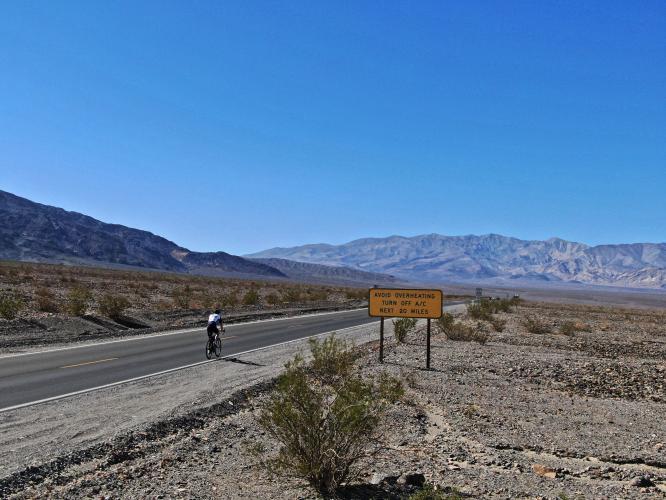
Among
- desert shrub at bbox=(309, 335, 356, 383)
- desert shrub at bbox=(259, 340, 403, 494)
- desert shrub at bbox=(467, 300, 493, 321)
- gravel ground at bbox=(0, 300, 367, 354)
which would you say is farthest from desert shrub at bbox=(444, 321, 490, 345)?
desert shrub at bbox=(259, 340, 403, 494)

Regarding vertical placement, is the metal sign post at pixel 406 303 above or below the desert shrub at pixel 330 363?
above

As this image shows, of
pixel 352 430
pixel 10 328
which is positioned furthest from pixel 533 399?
pixel 10 328

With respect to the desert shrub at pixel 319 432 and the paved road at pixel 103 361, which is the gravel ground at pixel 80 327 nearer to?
the paved road at pixel 103 361

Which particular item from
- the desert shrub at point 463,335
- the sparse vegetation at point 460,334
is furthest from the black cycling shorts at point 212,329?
the desert shrub at point 463,335

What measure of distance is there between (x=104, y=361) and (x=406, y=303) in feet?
29.3

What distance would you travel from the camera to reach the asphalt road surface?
13.2 metres

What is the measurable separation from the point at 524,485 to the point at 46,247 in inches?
7351

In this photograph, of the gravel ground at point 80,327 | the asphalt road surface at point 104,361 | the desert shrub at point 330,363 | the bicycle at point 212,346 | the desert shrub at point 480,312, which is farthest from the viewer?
the desert shrub at point 480,312

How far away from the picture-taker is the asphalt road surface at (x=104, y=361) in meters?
13.2

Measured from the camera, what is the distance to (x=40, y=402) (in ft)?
38.2

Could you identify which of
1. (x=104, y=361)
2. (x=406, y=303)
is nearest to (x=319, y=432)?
(x=406, y=303)

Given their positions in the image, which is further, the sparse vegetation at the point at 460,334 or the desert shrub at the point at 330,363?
the sparse vegetation at the point at 460,334

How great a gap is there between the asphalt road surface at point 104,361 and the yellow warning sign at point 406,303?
5.33m

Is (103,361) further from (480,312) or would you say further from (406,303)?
(480,312)
